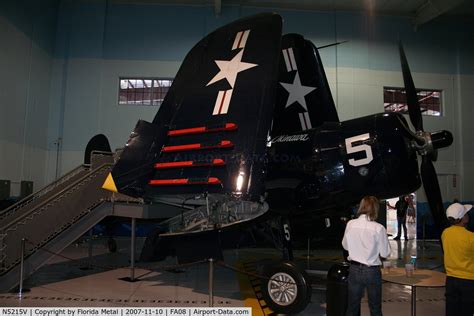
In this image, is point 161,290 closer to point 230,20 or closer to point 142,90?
point 142,90

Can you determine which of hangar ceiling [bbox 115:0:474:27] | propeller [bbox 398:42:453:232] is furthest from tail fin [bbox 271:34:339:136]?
hangar ceiling [bbox 115:0:474:27]

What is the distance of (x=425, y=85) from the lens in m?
17.8

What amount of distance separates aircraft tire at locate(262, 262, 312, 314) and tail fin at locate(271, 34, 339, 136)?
3660 mm

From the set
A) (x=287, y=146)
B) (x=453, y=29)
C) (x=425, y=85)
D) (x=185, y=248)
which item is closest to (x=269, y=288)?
(x=185, y=248)

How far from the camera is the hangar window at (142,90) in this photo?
1670 cm

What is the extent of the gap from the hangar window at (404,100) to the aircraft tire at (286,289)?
13.9 m

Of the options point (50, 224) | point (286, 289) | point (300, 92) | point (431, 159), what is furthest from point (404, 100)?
point (50, 224)

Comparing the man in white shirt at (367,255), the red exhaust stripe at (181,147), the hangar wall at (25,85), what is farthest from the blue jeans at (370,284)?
the hangar wall at (25,85)

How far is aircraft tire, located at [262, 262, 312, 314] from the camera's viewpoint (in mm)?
5348

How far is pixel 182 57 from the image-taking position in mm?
16812

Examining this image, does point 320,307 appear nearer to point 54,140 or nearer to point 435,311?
point 435,311

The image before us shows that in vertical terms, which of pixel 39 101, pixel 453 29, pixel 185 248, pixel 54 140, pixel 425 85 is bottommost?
pixel 185 248

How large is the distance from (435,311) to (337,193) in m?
2.16

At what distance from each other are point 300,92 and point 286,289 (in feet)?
14.8
